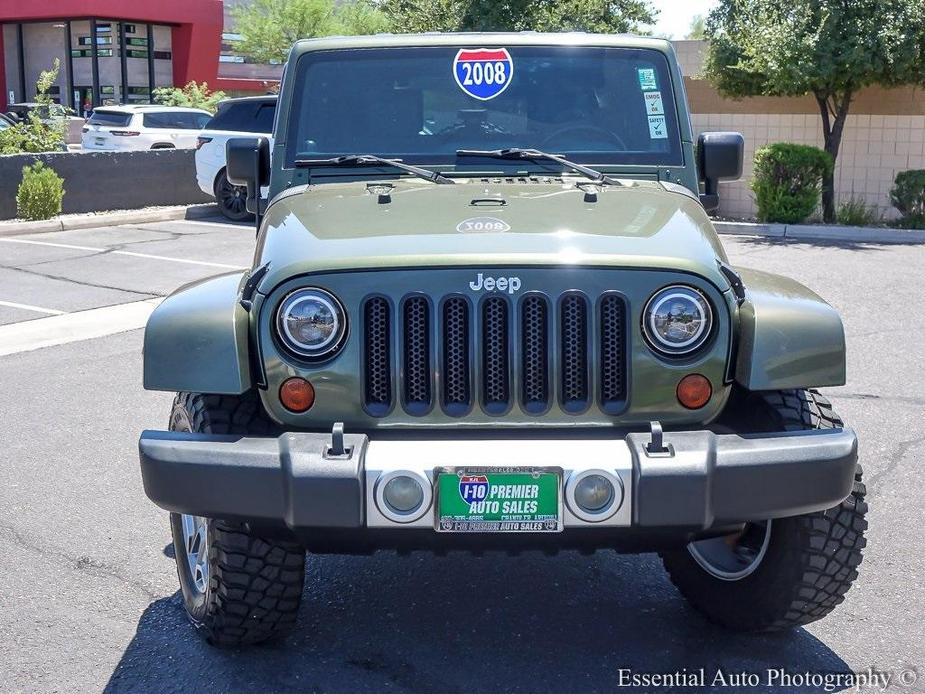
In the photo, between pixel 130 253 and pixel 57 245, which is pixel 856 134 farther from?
pixel 57 245

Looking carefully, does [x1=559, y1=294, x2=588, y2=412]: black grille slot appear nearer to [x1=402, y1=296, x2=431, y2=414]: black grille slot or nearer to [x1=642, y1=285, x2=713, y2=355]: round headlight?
[x1=642, y1=285, x2=713, y2=355]: round headlight

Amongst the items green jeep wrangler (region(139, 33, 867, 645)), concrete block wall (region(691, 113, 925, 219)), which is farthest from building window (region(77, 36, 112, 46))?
green jeep wrangler (region(139, 33, 867, 645))

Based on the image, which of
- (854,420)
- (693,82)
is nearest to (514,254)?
(854,420)

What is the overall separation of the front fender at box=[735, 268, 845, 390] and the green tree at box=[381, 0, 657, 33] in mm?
17824

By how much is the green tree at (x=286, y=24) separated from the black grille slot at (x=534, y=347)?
46.5 m

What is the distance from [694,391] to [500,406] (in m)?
0.56

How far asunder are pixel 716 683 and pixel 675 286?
122 centimetres

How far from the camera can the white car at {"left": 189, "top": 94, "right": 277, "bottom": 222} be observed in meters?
16.2

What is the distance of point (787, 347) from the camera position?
325 cm

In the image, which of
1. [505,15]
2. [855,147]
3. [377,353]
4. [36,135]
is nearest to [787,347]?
[377,353]

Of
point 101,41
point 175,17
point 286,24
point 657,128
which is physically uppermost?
point 286,24

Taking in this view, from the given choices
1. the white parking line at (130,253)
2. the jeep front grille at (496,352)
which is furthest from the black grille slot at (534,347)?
the white parking line at (130,253)

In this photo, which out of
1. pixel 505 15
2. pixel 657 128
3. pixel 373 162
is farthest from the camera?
pixel 505 15

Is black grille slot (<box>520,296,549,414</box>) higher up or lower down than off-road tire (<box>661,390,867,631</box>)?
higher up
